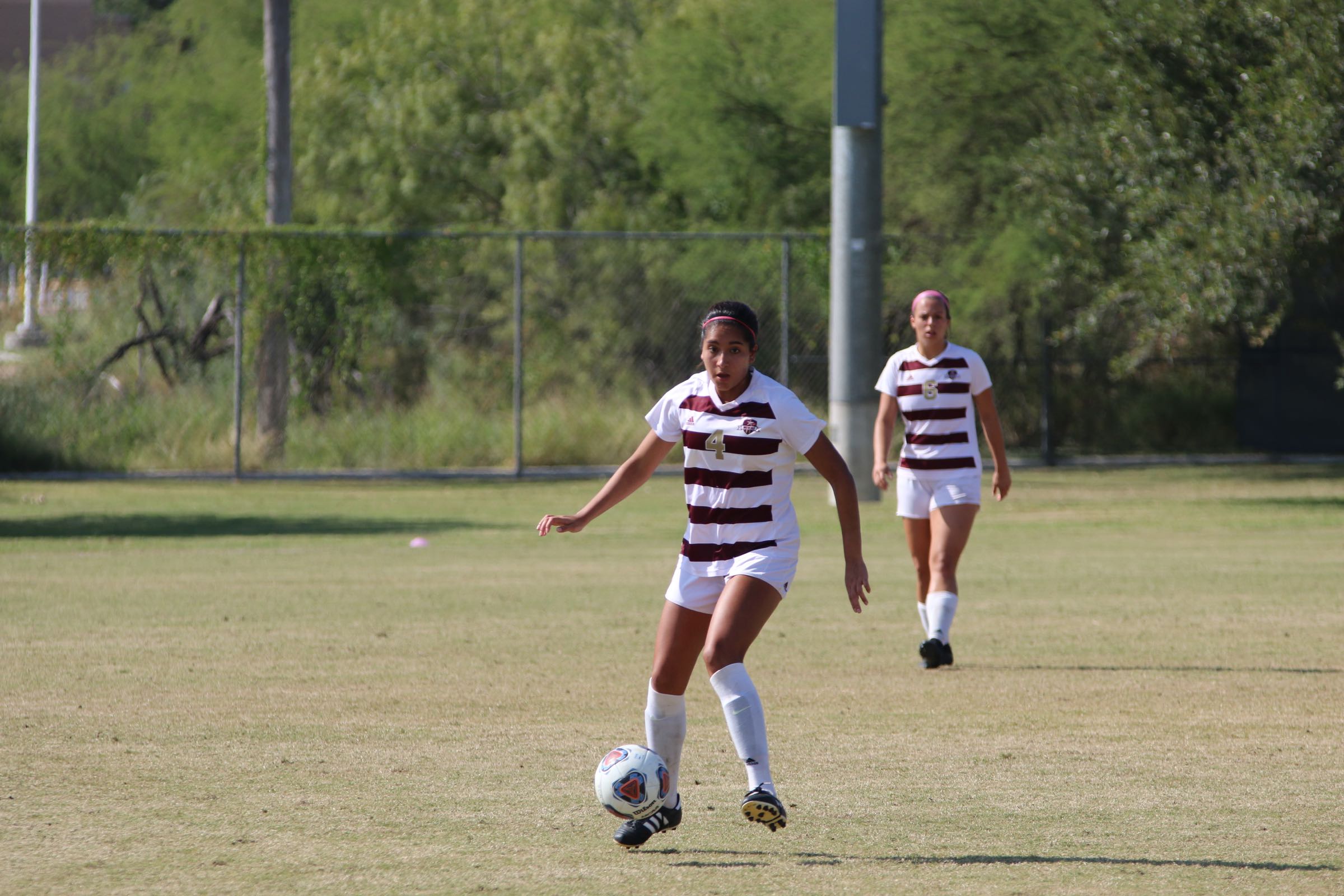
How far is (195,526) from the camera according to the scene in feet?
54.1

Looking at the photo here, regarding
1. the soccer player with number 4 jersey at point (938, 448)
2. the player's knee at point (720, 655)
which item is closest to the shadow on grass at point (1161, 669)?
the soccer player with number 4 jersey at point (938, 448)

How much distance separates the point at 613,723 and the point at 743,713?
2051 mm

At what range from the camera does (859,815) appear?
18.8 feet

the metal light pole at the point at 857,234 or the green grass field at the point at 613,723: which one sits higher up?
the metal light pole at the point at 857,234

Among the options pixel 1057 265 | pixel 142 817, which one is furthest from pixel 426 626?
pixel 1057 265

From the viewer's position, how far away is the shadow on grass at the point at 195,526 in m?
15.6

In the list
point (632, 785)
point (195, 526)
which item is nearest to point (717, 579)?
point (632, 785)

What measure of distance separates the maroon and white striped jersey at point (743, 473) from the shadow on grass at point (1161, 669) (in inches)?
144

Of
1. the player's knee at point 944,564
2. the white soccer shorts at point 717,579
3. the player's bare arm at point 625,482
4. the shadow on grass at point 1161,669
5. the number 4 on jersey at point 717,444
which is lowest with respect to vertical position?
the shadow on grass at point 1161,669

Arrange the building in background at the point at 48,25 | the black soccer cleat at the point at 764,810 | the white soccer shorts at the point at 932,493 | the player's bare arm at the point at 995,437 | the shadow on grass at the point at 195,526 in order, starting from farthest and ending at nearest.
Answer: the building in background at the point at 48,25
the shadow on grass at the point at 195,526
the player's bare arm at the point at 995,437
the white soccer shorts at the point at 932,493
the black soccer cleat at the point at 764,810

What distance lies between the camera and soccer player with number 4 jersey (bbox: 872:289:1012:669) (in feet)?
29.8

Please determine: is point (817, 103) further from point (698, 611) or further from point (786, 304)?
point (698, 611)

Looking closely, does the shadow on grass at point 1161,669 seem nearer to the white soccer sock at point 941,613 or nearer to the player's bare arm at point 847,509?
the white soccer sock at point 941,613

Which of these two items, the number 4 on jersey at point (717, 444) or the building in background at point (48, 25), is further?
the building in background at point (48, 25)
